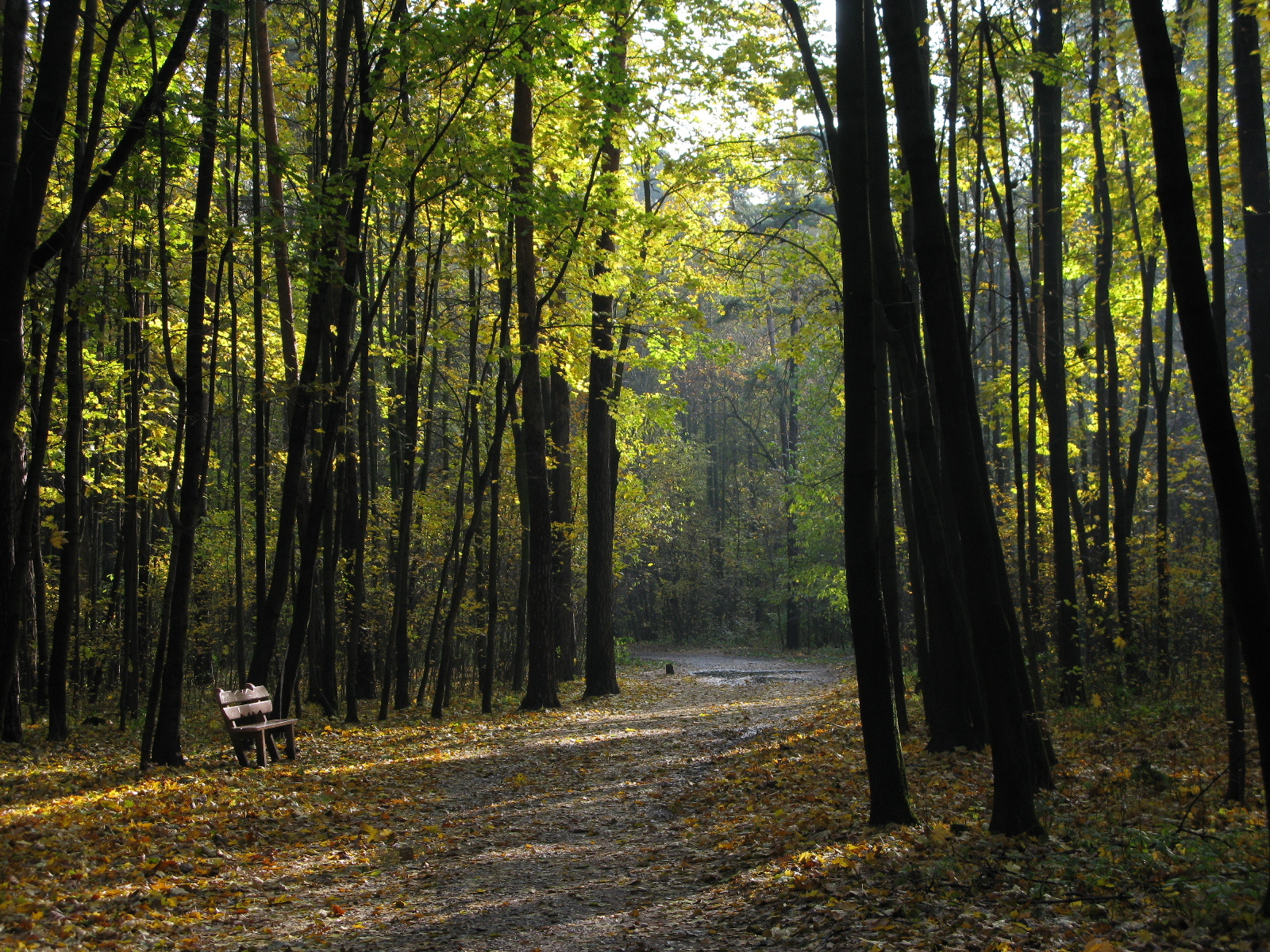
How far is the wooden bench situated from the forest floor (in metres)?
0.36

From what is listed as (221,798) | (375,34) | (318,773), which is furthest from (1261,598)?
(375,34)

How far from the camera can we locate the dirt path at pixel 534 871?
479 cm

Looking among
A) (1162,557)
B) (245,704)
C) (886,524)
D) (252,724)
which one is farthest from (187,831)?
(1162,557)

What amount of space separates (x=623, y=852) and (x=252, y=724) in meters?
5.06

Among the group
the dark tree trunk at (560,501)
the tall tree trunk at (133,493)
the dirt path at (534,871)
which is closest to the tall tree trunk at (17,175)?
the dirt path at (534,871)

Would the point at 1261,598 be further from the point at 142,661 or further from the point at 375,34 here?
the point at 142,661

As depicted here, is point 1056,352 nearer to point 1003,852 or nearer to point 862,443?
point 862,443

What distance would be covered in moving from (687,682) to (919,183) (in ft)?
61.4

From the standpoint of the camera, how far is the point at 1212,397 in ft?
13.1

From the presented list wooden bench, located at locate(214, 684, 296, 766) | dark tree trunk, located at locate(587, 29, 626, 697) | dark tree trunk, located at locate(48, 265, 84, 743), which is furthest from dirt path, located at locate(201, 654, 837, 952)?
dark tree trunk, located at locate(587, 29, 626, 697)

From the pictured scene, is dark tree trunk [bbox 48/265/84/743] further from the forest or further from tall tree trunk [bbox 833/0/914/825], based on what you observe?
tall tree trunk [bbox 833/0/914/825]

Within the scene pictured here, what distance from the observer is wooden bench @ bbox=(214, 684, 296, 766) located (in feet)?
29.2

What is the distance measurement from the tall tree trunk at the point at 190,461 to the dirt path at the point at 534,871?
2864 mm

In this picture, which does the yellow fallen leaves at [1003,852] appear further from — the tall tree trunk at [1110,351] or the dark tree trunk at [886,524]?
the tall tree trunk at [1110,351]
